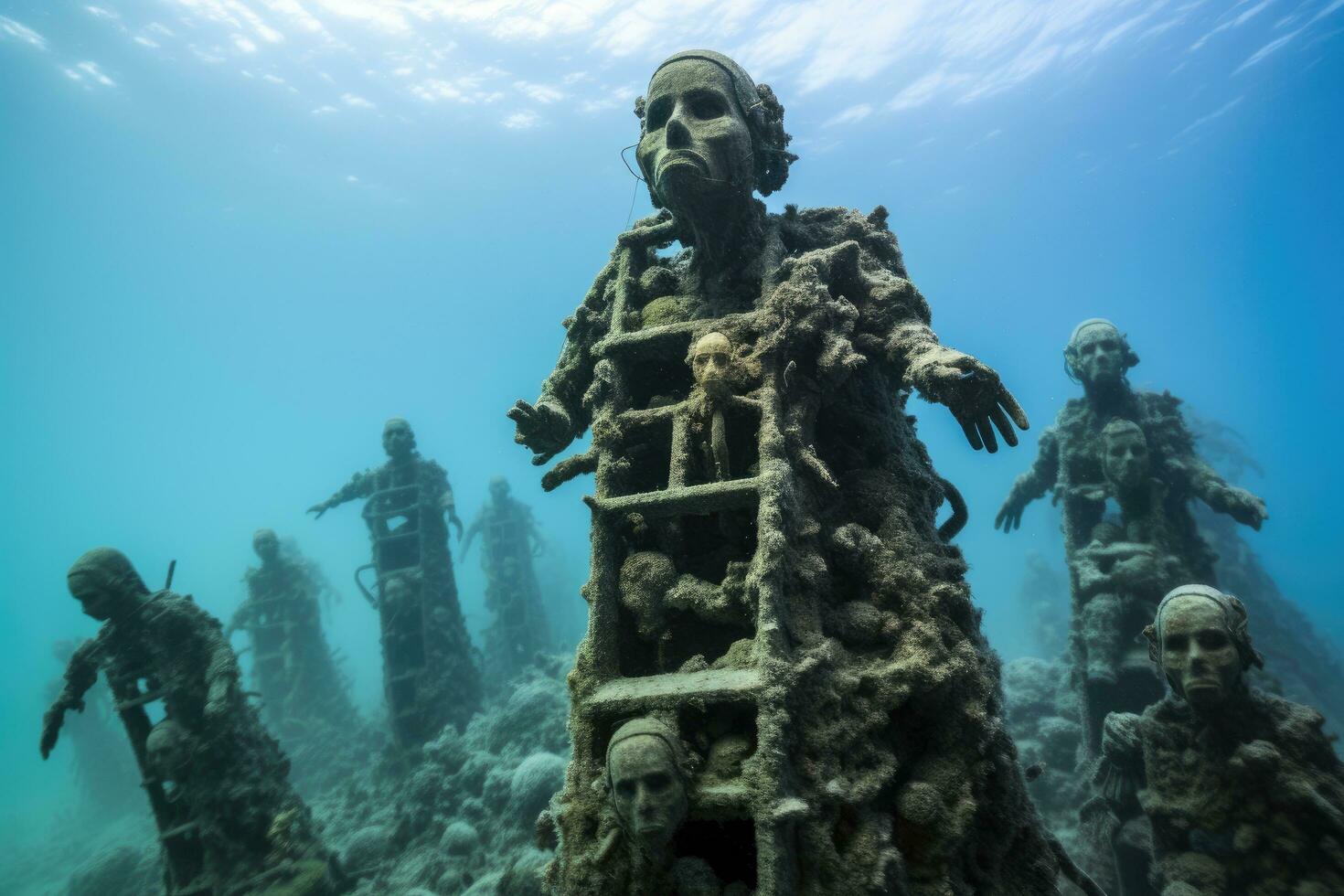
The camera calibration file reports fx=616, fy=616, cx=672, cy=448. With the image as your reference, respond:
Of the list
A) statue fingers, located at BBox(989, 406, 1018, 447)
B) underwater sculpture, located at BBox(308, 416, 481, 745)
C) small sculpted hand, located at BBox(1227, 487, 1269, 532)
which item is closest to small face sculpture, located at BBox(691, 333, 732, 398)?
statue fingers, located at BBox(989, 406, 1018, 447)

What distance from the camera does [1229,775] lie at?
14.9 feet

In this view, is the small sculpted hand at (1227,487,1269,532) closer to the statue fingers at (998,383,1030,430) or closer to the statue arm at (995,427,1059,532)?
the statue arm at (995,427,1059,532)

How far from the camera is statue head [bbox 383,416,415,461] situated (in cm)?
1633

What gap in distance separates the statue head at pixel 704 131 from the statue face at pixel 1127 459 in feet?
23.0

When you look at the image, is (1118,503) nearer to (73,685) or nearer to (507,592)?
(73,685)

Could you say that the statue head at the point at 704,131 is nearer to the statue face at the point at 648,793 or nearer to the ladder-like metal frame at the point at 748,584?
the ladder-like metal frame at the point at 748,584

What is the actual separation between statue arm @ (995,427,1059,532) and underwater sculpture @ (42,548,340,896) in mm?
11860

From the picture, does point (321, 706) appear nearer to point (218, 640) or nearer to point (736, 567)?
point (218, 640)

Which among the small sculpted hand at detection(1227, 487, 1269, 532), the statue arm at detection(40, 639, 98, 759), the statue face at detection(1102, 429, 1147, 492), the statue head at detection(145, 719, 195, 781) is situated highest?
the statue face at detection(1102, 429, 1147, 492)

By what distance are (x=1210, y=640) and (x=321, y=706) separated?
820 inches

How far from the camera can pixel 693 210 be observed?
17.4 ft

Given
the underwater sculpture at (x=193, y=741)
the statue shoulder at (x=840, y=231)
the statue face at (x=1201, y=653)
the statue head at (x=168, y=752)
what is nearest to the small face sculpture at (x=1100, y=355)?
the statue shoulder at (x=840, y=231)

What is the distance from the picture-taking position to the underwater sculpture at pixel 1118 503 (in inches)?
332

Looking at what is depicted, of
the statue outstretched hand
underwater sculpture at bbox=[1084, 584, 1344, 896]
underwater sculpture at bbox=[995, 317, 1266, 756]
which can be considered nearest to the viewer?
underwater sculpture at bbox=[1084, 584, 1344, 896]
